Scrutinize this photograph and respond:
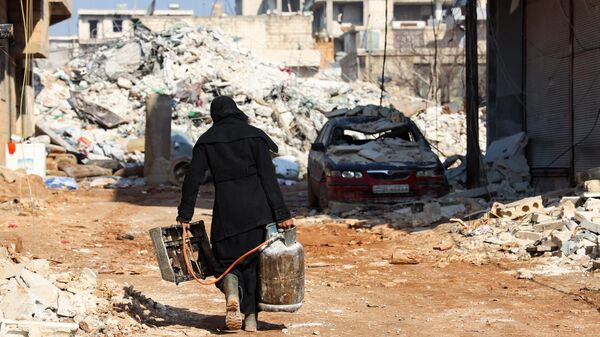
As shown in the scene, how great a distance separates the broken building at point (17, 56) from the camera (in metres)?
21.3

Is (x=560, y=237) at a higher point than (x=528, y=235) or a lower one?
higher

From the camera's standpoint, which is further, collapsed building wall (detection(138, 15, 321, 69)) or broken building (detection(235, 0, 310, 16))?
broken building (detection(235, 0, 310, 16))

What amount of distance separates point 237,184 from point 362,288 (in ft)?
9.57

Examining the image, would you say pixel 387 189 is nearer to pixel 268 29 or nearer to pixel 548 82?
pixel 548 82

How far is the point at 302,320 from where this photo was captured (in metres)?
7.29

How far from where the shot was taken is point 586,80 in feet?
50.2

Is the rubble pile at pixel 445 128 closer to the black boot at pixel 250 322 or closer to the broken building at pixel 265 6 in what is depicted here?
the black boot at pixel 250 322

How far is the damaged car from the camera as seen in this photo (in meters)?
14.8

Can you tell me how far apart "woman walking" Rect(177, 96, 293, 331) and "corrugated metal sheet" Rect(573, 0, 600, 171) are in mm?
9303

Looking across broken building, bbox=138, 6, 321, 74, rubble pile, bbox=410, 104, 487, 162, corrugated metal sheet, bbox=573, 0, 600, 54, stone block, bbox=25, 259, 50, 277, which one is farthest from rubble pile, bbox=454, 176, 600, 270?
broken building, bbox=138, 6, 321, 74

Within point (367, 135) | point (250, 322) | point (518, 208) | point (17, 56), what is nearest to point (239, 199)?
point (250, 322)

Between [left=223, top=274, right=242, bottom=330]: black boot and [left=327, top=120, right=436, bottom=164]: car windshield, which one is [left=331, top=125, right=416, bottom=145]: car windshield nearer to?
[left=327, top=120, right=436, bottom=164]: car windshield

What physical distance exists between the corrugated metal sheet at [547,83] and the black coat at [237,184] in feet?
34.1

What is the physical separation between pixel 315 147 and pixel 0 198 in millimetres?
5433
